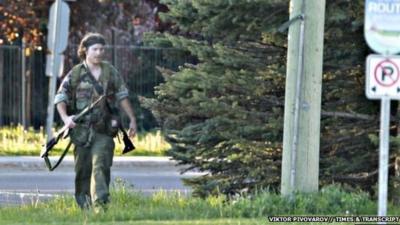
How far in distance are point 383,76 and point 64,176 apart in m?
11.2

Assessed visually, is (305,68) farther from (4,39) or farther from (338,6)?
(4,39)

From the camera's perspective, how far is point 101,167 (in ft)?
33.9

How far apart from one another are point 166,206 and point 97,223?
4.88 feet

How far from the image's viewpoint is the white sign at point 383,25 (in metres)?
7.98

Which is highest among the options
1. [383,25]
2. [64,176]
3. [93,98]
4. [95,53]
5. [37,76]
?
[37,76]

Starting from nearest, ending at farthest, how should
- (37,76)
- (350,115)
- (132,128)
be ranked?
1. (132,128)
2. (350,115)
3. (37,76)

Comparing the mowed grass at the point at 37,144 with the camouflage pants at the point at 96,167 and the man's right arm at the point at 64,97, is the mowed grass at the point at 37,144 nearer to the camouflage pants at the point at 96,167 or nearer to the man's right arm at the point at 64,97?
the camouflage pants at the point at 96,167

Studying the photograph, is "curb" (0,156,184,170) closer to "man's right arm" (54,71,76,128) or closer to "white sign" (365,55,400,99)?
"man's right arm" (54,71,76,128)

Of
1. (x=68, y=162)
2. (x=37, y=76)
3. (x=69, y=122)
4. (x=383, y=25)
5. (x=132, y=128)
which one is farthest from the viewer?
(x=37, y=76)

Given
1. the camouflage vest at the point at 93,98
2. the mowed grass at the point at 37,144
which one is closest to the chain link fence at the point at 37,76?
the mowed grass at the point at 37,144

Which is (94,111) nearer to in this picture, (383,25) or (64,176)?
(383,25)

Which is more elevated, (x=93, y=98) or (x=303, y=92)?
(x=303, y=92)

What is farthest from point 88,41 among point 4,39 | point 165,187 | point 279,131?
point 4,39

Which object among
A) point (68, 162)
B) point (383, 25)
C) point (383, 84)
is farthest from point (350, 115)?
point (68, 162)
